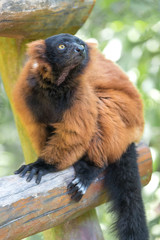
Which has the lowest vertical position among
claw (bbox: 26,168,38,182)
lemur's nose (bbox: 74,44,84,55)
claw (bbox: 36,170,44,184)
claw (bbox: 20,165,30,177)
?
claw (bbox: 36,170,44,184)

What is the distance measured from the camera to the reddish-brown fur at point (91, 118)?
8.68 ft

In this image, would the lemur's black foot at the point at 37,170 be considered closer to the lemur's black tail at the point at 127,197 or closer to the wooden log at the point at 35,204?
the wooden log at the point at 35,204

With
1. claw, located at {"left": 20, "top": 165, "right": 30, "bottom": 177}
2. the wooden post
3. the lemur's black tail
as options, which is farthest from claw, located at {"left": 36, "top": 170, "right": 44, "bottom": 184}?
the wooden post

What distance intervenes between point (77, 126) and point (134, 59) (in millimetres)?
2522

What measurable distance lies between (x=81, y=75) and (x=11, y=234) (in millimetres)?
1422

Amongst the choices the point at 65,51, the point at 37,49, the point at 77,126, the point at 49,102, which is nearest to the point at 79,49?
the point at 65,51

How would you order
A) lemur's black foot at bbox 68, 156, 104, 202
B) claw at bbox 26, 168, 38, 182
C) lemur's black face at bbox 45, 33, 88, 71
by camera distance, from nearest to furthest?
claw at bbox 26, 168, 38, 182, lemur's black foot at bbox 68, 156, 104, 202, lemur's black face at bbox 45, 33, 88, 71

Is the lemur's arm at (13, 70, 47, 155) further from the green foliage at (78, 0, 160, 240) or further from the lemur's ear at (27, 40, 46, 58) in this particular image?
the green foliage at (78, 0, 160, 240)

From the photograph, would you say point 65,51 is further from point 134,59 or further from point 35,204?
point 134,59

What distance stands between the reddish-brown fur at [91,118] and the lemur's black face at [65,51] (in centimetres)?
7

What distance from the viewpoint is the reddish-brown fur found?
2.65 meters

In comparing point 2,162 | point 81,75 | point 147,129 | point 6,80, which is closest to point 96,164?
point 81,75

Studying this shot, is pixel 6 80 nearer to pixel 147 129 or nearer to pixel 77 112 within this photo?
pixel 77 112

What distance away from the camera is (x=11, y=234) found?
6.84 ft
